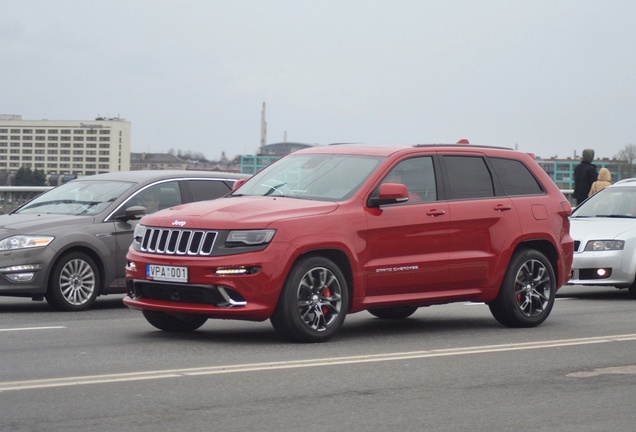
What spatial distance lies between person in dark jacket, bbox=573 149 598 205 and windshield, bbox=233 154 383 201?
13559mm

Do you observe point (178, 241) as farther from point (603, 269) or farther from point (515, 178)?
point (603, 269)

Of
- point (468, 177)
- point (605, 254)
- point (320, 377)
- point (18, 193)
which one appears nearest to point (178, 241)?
point (320, 377)

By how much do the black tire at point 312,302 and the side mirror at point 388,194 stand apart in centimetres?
73

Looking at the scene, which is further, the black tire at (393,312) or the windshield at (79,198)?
the windshield at (79,198)

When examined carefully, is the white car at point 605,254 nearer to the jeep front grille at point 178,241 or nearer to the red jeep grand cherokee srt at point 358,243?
the red jeep grand cherokee srt at point 358,243

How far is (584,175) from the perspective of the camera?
2456 cm

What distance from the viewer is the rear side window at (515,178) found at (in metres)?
12.5

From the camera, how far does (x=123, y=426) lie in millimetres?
6840

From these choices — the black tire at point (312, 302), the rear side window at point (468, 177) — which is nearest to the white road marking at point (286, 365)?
the black tire at point (312, 302)

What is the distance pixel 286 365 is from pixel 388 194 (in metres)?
2.22

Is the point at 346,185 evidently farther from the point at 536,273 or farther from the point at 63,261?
the point at 63,261

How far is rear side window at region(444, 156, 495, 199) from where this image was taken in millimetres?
11922

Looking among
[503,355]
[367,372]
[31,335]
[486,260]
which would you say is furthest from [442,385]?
[31,335]

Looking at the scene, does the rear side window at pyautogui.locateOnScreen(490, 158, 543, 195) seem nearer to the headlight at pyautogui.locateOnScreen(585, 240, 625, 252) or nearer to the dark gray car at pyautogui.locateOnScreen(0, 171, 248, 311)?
the headlight at pyautogui.locateOnScreen(585, 240, 625, 252)
